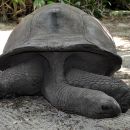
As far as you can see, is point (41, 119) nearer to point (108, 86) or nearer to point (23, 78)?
point (23, 78)

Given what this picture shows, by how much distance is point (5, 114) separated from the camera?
2.99 meters

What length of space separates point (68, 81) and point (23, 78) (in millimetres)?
322

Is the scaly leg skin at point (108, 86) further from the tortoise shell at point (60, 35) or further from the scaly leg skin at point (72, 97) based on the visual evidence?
the tortoise shell at point (60, 35)

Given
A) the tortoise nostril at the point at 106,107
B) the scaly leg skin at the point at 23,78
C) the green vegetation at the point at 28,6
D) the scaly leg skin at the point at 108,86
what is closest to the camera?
the tortoise nostril at the point at 106,107

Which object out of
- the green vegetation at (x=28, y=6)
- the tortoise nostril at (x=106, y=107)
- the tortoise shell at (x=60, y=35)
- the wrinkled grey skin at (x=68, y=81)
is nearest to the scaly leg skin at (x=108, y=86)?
the wrinkled grey skin at (x=68, y=81)

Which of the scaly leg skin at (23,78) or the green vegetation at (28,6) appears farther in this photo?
the green vegetation at (28,6)

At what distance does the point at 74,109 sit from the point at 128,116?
362 mm

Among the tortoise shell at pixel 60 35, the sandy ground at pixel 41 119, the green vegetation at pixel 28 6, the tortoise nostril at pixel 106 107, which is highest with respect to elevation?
the tortoise shell at pixel 60 35

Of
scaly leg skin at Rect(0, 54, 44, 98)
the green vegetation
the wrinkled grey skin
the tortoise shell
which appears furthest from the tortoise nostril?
the green vegetation

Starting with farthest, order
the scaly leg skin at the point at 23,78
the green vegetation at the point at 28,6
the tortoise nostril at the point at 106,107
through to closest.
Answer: the green vegetation at the point at 28,6, the scaly leg skin at the point at 23,78, the tortoise nostril at the point at 106,107

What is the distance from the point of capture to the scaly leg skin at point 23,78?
10.3 ft

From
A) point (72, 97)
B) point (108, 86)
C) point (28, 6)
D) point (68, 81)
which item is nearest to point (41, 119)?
point (72, 97)

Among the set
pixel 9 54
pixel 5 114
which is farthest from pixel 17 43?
pixel 5 114

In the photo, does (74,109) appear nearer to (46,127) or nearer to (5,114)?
(46,127)
